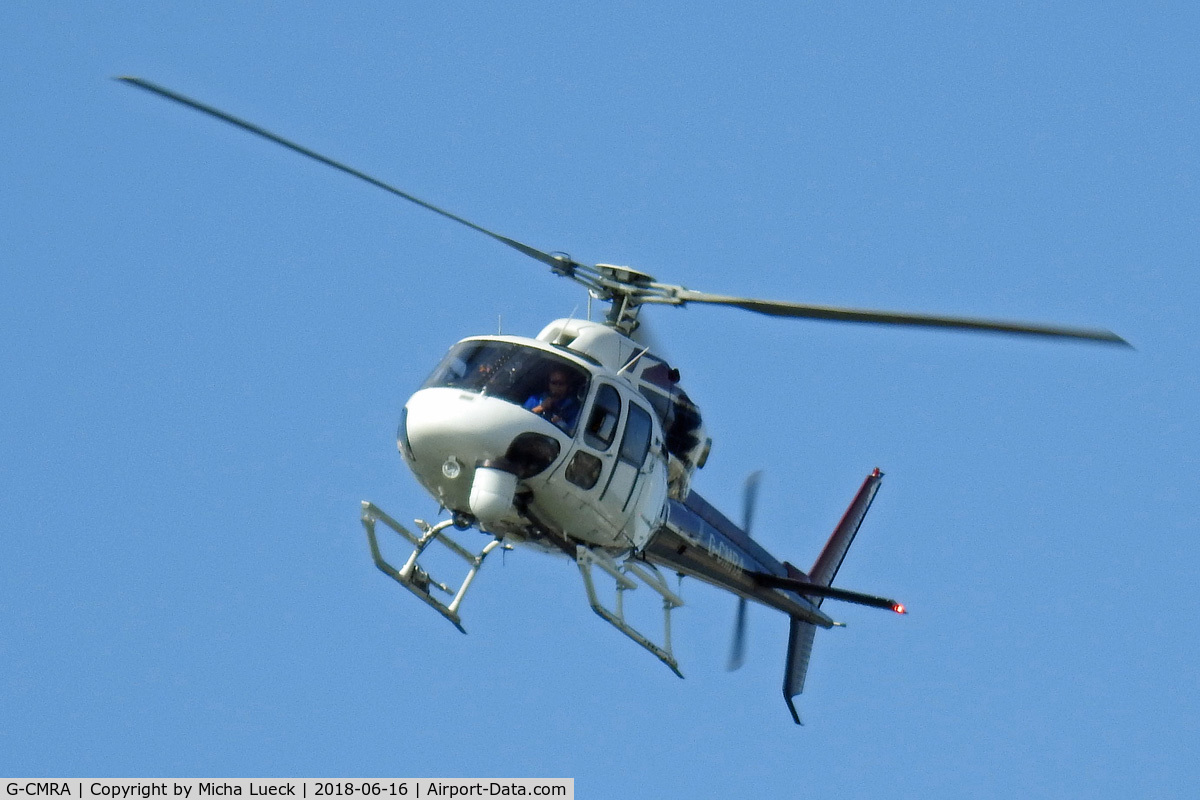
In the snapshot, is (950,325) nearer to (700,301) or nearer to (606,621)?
(700,301)

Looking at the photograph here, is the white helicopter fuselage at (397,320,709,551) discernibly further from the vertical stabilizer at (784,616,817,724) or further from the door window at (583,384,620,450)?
the vertical stabilizer at (784,616,817,724)

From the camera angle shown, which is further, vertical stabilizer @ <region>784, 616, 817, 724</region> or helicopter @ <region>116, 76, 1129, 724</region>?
vertical stabilizer @ <region>784, 616, 817, 724</region>

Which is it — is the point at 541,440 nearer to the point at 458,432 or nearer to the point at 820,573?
the point at 458,432

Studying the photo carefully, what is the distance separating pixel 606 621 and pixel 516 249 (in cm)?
347

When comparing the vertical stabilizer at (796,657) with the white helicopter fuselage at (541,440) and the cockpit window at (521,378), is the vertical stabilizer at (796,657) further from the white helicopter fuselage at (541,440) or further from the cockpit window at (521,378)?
the cockpit window at (521,378)

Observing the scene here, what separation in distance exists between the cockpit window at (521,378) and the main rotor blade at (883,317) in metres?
1.54

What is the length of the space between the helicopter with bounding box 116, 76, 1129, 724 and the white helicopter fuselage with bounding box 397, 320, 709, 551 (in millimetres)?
12

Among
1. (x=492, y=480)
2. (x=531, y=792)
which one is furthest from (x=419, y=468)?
(x=531, y=792)

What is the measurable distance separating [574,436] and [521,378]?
2.23 ft

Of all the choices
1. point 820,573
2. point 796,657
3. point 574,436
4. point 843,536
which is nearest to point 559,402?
point 574,436

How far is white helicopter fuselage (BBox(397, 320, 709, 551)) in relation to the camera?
14844 millimetres

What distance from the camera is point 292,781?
1727 centimetres

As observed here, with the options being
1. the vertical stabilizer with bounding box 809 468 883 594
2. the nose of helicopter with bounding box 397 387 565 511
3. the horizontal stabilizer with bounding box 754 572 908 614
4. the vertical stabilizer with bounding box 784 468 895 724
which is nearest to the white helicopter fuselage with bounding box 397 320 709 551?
the nose of helicopter with bounding box 397 387 565 511

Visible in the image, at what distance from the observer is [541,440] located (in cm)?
1496
